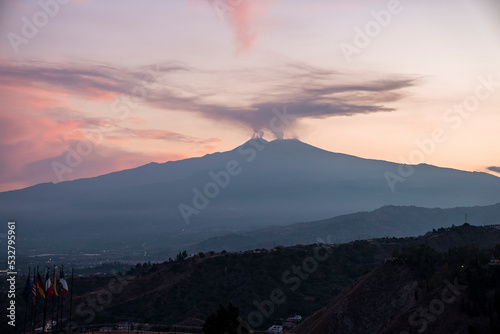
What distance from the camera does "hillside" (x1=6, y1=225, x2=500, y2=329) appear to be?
10862 centimetres

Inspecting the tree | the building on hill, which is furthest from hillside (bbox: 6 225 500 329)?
the tree

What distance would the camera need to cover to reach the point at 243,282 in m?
119

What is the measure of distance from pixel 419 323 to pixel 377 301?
13.2m

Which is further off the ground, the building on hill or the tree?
the tree

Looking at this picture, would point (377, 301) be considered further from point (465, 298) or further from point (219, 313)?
point (219, 313)

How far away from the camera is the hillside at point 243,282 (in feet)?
356

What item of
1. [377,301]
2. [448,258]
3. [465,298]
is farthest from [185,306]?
[465,298]

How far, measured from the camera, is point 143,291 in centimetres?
11969

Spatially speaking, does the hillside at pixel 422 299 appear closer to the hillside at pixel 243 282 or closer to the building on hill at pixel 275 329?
the building on hill at pixel 275 329

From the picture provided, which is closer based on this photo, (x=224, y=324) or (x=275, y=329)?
(x=224, y=324)

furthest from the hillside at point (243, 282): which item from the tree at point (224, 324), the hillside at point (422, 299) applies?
the tree at point (224, 324)

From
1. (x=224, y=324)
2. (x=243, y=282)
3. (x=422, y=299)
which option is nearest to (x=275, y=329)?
(x=243, y=282)

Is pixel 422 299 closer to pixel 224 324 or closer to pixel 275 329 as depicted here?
pixel 224 324

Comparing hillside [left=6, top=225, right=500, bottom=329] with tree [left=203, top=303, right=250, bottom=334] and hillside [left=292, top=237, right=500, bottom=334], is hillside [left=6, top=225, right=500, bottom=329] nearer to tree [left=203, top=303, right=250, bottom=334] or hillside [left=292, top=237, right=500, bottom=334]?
hillside [left=292, top=237, right=500, bottom=334]
